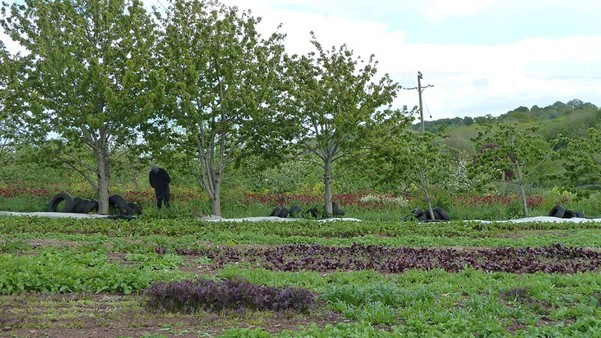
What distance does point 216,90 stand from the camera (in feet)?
60.3

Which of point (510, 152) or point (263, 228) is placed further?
point (510, 152)

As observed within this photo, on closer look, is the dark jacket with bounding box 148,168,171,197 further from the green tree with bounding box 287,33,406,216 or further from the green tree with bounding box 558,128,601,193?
the green tree with bounding box 558,128,601,193

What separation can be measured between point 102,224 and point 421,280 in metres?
8.43

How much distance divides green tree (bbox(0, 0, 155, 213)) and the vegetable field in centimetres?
698

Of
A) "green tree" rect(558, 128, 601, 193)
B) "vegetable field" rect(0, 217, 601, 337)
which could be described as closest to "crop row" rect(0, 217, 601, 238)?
"vegetable field" rect(0, 217, 601, 337)

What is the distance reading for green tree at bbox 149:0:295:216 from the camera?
17.6 meters

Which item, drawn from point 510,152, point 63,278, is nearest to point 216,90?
point 510,152

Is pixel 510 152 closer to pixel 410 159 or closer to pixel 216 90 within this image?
pixel 410 159

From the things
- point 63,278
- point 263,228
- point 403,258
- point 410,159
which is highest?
point 410,159

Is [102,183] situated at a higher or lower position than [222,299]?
higher

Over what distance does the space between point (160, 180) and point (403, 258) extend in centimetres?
1151

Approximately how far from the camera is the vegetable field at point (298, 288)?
207 inches

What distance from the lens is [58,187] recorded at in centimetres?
2409

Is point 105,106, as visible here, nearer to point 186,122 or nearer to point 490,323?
point 186,122
